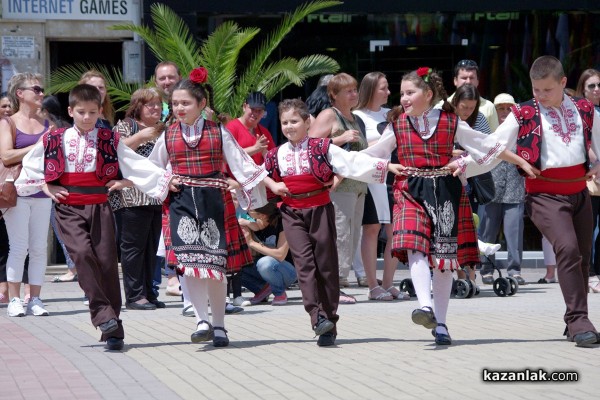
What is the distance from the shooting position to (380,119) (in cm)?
1286

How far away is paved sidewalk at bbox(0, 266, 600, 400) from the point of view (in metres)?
7.18

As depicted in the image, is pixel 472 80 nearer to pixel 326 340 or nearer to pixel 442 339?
pixel 442 339

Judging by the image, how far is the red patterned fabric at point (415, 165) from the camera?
8906 mm

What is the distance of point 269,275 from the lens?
39.2 ft

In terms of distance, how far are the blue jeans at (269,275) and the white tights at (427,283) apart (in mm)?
2999

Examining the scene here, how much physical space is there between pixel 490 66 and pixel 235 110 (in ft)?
10.9

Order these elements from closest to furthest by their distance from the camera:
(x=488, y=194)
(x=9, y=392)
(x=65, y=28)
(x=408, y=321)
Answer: (x=9, y=392) → (x=408, y=321) → (x=488, y=194) → (x=65, y=28)

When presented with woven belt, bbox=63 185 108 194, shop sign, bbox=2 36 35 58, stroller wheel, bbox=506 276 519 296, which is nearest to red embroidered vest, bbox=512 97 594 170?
woven belt, bbox=63 185 108 194

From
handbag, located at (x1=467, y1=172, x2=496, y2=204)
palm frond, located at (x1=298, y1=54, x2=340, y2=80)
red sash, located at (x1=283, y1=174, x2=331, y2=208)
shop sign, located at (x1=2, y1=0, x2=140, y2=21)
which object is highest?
shop sign, located at (x1=2, y1=0, x2=140, y2=21)

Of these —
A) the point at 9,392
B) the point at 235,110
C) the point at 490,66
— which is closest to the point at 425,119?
the point at 9,392

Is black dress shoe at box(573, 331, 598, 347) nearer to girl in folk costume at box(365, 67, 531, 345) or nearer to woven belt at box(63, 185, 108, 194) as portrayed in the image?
girl in folk costume at box(365, 67, 531, 345)

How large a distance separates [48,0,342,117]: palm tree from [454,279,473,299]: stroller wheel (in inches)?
153

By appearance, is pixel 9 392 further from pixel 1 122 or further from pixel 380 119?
pixel 380 119

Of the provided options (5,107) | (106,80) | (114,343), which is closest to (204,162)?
(114,343)
